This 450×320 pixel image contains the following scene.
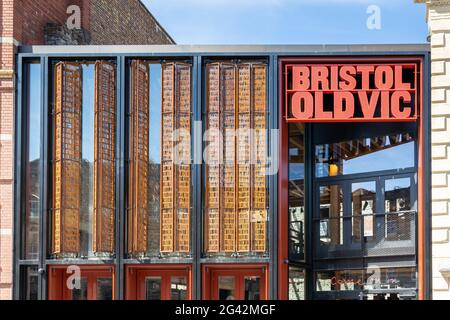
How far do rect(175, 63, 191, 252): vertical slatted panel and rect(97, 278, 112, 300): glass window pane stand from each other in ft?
6.96

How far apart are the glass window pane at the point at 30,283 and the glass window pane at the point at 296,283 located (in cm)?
668

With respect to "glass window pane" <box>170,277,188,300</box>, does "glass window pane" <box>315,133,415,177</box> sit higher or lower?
higher

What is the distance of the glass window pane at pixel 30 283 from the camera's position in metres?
26.9

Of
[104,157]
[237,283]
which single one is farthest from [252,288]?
[104,157]

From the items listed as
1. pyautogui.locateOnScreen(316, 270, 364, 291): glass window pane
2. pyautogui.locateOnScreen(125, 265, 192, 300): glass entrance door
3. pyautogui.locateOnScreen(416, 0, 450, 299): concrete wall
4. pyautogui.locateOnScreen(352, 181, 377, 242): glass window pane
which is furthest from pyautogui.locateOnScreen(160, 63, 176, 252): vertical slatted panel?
pyautogui.locateOnScreen(416, 0, 450, 299): concrete wall

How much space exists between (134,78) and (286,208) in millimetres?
5208

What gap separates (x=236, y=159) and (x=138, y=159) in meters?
2.54

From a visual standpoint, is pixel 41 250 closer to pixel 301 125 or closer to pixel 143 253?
pixel 143 253

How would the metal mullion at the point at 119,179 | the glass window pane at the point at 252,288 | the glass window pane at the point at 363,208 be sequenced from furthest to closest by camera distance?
the glass window pane at the point at 363,208 → the glass window pane at the point at 252,288 → the metal mullion at the point at 119,179

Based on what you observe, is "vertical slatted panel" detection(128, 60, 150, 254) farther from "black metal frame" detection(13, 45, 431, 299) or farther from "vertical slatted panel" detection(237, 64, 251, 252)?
"vertical slatted panel" detection(237, 64, 251, 252)

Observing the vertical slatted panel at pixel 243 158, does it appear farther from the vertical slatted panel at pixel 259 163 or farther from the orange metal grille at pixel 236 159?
the vertical slatted panel at pixel 259 163

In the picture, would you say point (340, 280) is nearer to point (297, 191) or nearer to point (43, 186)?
point (297, 191)

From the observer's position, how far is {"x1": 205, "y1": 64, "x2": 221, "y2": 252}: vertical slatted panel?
26875mm

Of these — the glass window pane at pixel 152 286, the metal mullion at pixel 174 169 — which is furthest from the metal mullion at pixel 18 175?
the metal mullion at pixel 174 169
